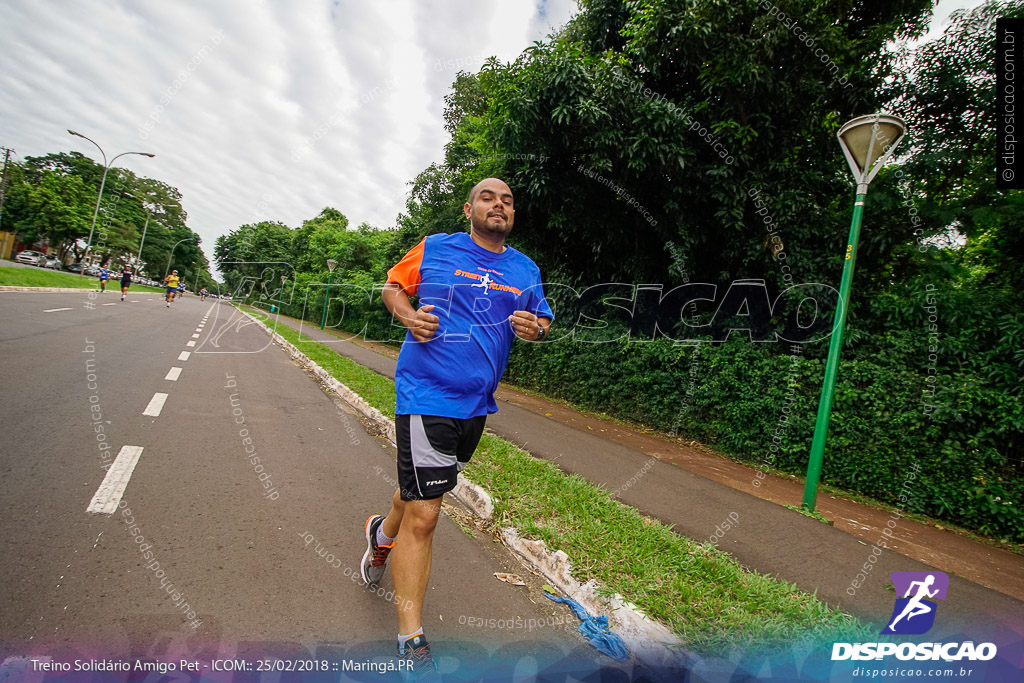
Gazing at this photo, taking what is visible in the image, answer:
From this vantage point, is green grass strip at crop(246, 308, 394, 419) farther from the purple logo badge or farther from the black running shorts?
the purple logo badge

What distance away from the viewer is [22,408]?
4645 millimetres

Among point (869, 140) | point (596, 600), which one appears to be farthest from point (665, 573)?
point (869, 140)

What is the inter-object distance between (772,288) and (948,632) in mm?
5708

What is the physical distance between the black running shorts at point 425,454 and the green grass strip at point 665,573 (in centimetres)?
130

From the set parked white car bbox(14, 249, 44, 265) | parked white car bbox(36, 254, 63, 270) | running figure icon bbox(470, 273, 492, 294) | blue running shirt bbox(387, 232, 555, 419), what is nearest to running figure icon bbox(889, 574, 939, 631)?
blue running shirt bbox(387, 232, 555, 419)

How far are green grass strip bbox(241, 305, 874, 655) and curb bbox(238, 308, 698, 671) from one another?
2.1 inches

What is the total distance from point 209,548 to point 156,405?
387cm

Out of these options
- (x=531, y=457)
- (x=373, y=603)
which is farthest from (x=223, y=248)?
(x=373, y=603)

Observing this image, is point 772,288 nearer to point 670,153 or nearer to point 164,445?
point 670,153

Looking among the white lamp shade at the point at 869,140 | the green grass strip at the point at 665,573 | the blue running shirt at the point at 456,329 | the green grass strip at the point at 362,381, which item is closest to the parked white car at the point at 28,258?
the green grass strip at the point at 362,381

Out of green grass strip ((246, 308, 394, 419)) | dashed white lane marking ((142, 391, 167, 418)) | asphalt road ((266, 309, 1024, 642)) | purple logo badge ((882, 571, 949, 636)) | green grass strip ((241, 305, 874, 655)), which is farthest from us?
green grass strip ((246, 308, 394, 419))

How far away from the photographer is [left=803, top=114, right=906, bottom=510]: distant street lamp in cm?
463

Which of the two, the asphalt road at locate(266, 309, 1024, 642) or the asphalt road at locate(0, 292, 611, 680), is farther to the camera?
the asphalt road at locate(266, 309, 1024, 642)

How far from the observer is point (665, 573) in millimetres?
2877
